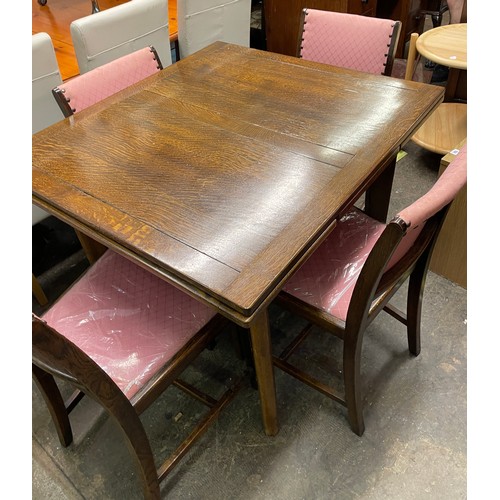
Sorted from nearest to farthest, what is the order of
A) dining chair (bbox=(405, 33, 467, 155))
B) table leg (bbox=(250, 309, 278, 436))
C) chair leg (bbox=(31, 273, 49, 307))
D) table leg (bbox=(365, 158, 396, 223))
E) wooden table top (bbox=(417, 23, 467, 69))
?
1. table leg (bbox=(250, 309, 278, 436))
2. table leg (bbox=(365, 158, 396, 223))
3. chair leg (bbox=(31, 273, 49, 307))
4. wooden table top (bbox=(417, 23, 467, 69))
5. dining chair (bbox=(405, 33, 467, 155))

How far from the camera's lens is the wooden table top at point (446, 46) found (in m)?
2.17

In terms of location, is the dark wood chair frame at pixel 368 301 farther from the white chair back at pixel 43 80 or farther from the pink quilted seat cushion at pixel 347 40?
the white chair back at pixel 43 80

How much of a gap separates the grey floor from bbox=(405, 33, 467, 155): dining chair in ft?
3.58

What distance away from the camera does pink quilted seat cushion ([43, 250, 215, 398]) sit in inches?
43.1

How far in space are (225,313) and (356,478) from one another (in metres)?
0.81

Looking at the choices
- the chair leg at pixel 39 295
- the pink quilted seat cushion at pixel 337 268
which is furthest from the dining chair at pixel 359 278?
the chair leg at pixel 39 295

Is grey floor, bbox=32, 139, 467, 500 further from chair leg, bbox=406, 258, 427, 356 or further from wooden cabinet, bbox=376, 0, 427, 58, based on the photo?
wooden cabinet, bbox=376, 0, 427, 58

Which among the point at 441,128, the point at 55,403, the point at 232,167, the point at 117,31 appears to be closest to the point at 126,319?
the point at 55,403

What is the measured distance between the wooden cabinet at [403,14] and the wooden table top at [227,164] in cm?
216

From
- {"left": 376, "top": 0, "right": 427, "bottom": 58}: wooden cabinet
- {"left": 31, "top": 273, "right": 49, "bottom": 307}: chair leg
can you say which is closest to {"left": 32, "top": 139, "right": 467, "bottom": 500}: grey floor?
{"left": 31, "top": 273, "right": 49, "bottom": 307}: chair leg

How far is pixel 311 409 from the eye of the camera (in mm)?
1478

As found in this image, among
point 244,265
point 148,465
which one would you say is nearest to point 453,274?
point 244,265

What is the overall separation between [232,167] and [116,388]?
2.01ft

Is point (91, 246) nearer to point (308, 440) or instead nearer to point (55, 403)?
point (55, 403)
